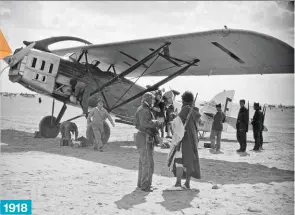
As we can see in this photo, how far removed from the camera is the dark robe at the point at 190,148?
529 centimetres

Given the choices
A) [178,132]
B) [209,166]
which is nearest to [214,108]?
[209,166]

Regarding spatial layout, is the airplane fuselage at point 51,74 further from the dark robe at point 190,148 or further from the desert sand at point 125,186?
the dark robe at point 190,148

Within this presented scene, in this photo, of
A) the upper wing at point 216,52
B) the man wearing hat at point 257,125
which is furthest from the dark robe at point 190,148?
the man wearing hat at point 257,125

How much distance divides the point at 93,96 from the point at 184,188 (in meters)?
6.79

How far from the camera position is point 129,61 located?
41.6ft

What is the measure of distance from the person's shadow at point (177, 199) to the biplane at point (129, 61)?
4.25 m

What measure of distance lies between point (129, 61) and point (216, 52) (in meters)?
3.91

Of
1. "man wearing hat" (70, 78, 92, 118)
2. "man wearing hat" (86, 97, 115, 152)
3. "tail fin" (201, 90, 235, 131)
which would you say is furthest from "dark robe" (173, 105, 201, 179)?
"tail fin" (201, 90, 235, 131)

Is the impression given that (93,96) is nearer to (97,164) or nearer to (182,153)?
(97,164)

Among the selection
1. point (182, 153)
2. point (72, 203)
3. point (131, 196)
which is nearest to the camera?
point (72, 203)

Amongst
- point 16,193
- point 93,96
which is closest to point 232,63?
point 93,96

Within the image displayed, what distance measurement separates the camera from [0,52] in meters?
5.79

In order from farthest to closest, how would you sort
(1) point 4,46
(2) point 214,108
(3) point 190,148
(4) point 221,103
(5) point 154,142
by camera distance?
(4) point 221,103 < (2) point 214,108 < (1) point 4,46 < (5) point 154,142 < (3) point 190,148

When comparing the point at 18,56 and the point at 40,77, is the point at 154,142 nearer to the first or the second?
the point at 40,77
